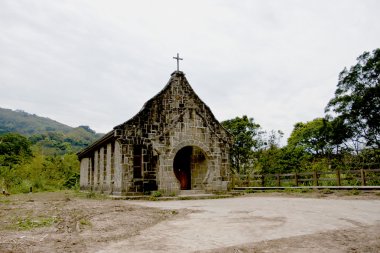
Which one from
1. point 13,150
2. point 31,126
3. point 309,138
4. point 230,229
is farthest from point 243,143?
point 31,126

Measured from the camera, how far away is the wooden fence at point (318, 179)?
16247mm

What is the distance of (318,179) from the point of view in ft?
58.5

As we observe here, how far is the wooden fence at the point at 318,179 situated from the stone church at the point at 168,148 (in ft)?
11.1

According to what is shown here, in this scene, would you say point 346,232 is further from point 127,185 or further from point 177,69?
point 177,69

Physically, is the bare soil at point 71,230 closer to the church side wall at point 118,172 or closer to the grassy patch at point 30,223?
the grassy patch at point 30,223

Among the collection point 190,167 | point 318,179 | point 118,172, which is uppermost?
point 190,167

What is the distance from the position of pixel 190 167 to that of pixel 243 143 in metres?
13.6

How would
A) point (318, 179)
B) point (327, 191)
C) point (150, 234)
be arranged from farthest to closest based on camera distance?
point (318, 179)
point (327, 191)
point (150, 234)

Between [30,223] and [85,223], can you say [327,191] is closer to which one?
[85,223]

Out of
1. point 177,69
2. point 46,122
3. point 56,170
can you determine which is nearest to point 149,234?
point 177,69

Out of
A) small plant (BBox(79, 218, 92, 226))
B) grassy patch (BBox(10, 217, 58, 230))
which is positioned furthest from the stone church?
small plant (BBox(79, 218, 92, 226))

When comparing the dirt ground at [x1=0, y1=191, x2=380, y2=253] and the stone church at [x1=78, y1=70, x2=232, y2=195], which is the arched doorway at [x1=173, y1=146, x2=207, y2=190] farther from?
the dirt ground at [x1=0, y1=191, x2=380, y2=253]

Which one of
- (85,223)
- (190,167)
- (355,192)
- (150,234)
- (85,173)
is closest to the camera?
(150,234)

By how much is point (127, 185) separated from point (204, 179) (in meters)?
4.25
